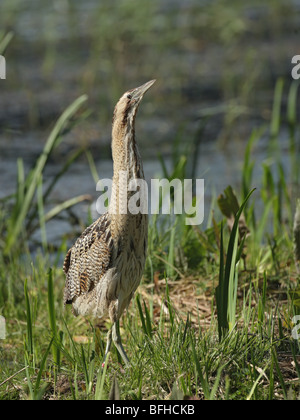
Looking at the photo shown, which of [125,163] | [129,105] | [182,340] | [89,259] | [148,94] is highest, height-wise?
[148,94]

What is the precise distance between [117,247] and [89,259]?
0.23m

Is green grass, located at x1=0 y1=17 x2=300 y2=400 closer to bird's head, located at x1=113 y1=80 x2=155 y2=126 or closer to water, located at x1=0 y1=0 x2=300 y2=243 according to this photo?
bird's head, located at x1=113 y1=80 x2=155 y2=126

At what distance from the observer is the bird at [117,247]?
4027 millimetres

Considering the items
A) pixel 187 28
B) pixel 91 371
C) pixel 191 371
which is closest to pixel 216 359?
pixel 191 371

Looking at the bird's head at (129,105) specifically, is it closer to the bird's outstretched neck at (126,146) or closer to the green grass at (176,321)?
the bird's outstretched neck at (126,146)

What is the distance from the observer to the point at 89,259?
4.31 meters

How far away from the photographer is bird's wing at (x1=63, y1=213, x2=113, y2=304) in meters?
4.20

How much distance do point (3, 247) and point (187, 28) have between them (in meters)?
7.04

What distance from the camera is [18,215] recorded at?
5934 mm
